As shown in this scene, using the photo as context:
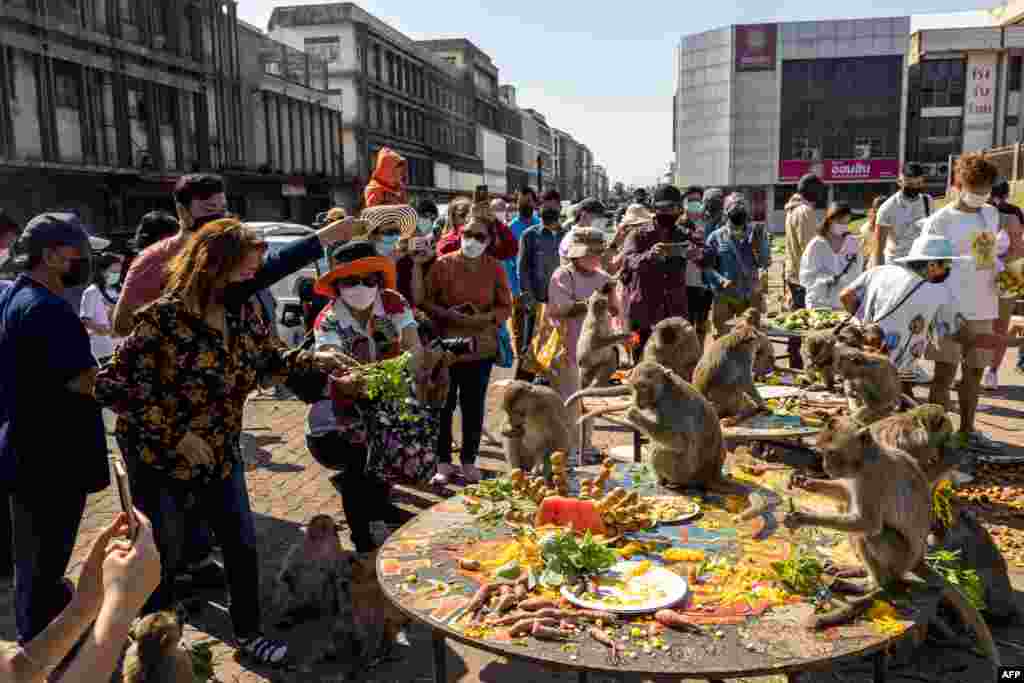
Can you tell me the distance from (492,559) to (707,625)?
922mm

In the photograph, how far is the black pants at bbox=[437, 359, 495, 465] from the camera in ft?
22.4

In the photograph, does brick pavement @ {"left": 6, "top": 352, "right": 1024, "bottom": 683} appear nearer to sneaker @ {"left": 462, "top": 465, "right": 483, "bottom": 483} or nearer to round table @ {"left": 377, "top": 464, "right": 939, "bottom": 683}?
sneaker @ {"left": 462, "top": 465, "right": 483, "bottom": 483}

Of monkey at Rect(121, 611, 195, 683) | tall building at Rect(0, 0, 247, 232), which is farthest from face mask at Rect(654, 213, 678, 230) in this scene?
tall building at Rect(0, 0, 247, 232)

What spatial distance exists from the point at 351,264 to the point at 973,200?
5.20 m

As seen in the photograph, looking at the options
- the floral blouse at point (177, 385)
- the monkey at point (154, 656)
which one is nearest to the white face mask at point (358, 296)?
the floral blouse at point (177, 385)

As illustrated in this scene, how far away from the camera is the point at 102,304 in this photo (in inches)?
300

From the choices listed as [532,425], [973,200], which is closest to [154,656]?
[532,425]

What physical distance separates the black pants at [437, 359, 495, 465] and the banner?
6147cm

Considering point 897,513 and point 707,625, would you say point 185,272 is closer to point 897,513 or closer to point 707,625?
point 707,625

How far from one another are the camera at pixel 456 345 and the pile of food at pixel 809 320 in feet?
11.5

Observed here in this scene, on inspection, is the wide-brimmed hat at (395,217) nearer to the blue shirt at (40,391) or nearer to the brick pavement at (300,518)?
the brick pavement at (300,518)

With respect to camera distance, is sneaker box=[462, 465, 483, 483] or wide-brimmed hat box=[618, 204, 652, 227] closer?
sneaker box=[462, 465, 483, 483]

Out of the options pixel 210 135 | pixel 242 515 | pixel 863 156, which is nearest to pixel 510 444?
pixel 242 515

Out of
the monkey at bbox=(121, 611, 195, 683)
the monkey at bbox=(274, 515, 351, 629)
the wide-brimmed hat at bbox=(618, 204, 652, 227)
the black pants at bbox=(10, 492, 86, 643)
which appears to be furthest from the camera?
the wide-brimmed hat at bbox=(618, 204, 652, 227)
